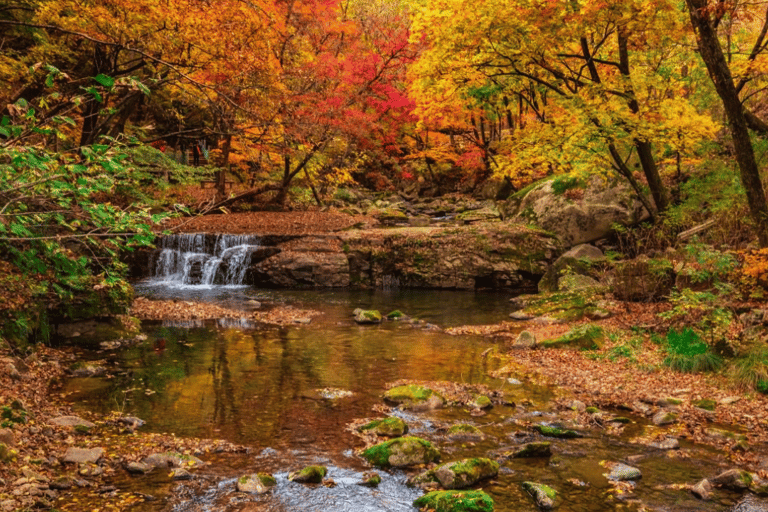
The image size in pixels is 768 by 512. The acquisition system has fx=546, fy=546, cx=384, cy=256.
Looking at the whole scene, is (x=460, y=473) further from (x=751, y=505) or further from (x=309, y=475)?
(x=751, y=505)

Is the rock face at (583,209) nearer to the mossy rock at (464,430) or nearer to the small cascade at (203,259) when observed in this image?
the small cascade at (203,259)

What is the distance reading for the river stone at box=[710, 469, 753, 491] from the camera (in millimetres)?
5355

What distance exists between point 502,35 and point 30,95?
1214cm

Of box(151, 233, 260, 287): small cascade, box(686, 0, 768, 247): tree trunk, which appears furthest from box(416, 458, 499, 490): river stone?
box(151, 233, 260, 287): small cascade

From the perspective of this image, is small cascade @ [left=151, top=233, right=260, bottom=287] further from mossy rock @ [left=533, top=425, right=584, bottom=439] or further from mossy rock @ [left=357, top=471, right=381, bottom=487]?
mossy rock @ [left=357, top=471, right=381, bottom=487]

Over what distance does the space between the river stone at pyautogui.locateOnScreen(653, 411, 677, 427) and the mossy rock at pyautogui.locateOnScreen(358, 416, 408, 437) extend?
10.9ft

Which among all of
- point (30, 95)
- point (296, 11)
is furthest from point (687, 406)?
point (296, 11)

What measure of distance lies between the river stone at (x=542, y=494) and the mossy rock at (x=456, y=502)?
462 millimetres

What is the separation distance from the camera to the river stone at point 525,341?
1133 cm

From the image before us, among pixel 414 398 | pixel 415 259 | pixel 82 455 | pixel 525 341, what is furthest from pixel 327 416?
pixel 415 259

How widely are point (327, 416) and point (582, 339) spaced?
19.5 feet

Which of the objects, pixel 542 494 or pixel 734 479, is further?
pixel 734 479

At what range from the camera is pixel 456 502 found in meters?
4.89

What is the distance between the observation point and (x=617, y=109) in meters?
12.1
